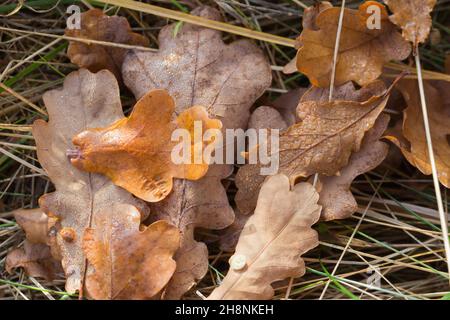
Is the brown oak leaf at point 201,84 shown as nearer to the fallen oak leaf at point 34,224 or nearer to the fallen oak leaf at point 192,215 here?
the fallen oak leaf at point 192,215

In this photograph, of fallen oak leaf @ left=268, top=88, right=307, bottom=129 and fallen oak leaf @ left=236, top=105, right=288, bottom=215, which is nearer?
fallen oak leaf @ left=236, top=105, right=288, bottom=215

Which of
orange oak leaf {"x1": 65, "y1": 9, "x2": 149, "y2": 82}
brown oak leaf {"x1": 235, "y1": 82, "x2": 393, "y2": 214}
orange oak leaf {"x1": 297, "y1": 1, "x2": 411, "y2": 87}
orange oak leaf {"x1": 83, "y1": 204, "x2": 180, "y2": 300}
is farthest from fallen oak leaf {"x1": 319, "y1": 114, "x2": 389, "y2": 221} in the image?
orange oak leaf {"x1": 65, "y1": 9, "x2": 149, "y2": 82}

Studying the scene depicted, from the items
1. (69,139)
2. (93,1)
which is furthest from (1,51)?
(69,139)

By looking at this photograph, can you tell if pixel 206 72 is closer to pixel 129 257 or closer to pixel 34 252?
pixel 129 257

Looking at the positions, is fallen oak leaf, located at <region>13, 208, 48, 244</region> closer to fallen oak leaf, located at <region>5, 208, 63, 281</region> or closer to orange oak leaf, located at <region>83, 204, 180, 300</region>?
fallen oak leaf, located at <region>5, 208, 63, 281</region>

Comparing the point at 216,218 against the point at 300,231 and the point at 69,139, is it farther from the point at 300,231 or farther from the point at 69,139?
the point at 69,139

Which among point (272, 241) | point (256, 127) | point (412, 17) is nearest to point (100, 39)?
point (256, 127)
